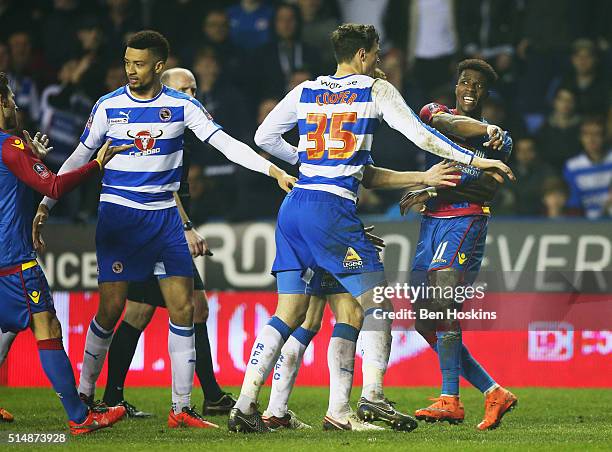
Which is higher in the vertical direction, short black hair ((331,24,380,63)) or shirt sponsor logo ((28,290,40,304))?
short black hair ((331,24,380,63))

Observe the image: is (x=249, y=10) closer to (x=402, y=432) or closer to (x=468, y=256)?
(x=468, y=256)

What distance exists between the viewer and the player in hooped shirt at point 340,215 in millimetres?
6926

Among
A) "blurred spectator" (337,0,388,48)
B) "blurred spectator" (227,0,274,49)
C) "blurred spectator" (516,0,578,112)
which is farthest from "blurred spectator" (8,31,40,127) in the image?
"blurred spectator" (516,0,578,112)

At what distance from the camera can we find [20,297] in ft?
23.2

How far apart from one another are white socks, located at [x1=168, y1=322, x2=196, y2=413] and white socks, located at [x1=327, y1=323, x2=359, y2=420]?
3.13 feet

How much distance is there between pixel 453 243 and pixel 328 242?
1186 mm

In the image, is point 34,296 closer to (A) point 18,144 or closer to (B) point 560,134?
(A) point 18,144

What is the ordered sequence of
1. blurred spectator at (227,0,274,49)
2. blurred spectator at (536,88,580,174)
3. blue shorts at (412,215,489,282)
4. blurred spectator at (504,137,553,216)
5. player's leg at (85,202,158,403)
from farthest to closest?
blurred spectator at (227,0,274,49) → blurred spectator at (536,88,580,174) → blurred spectator at (504,137,553,216) → blue shorts at (412,215,489,282) → player's leg at (85,202,158,403)

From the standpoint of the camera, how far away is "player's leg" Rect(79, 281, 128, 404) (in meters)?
7.65

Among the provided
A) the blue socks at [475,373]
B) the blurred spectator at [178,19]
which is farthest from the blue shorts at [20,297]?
the blurred spectator at [178,19]

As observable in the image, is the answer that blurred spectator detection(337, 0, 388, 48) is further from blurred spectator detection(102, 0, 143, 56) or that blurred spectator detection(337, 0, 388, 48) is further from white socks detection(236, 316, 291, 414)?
white socks detection(236, 316, 291, 414)

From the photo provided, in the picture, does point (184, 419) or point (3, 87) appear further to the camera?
point (184, 419)

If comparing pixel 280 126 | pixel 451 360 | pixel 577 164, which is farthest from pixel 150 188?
pixel 577 164

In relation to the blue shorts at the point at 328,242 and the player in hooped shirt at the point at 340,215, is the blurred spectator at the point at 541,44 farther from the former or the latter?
the blue shorts at the point at 328,242
